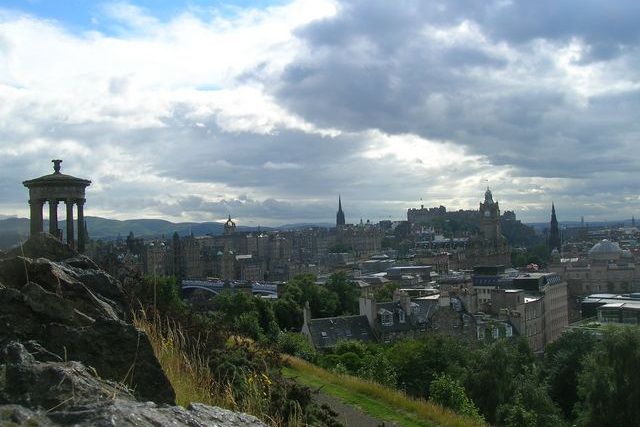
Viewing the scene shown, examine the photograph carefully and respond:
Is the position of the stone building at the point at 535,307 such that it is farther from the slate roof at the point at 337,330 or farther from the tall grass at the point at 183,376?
the tall grass at the point at 183,376

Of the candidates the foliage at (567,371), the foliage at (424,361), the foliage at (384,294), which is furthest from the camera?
the foliage at (384,294)

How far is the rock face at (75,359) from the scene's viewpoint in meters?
2.44

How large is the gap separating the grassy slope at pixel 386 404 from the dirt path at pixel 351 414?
0.59ft

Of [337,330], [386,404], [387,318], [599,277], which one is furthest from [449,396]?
[599,277]

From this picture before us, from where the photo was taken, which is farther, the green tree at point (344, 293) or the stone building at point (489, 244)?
the stone building at point (489, 244)

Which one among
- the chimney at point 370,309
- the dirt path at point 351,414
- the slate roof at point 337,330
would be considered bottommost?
the slate roof at point 337,330

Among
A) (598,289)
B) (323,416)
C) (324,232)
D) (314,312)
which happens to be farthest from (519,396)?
(324,232)

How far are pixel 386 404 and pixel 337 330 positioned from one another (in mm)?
26231

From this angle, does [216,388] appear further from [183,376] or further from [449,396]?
[449,396]

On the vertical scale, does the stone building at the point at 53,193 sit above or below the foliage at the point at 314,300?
above

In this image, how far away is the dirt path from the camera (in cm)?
942

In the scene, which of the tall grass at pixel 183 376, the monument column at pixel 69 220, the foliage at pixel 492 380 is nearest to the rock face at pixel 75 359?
the tall grass at pixel 183 376

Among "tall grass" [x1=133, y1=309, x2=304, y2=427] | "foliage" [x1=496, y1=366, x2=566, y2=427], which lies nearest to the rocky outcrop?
"tall grass" [x1=133, y1=309, x2=304, y2=427]

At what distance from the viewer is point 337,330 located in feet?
122
